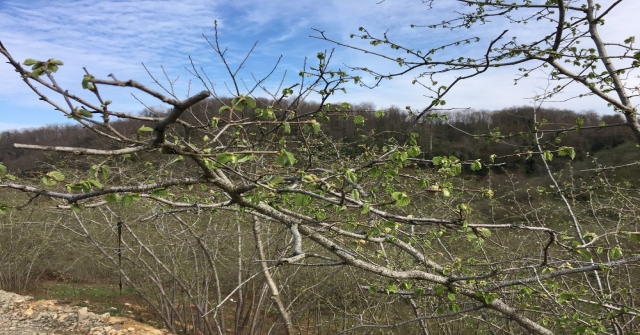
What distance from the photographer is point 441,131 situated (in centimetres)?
539

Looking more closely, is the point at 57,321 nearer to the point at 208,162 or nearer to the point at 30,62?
the point at 208,162

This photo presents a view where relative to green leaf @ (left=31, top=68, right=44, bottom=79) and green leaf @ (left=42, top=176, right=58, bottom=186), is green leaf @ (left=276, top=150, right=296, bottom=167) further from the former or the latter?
green leaf @ (left=42, top=176, right=58, bottom=186)

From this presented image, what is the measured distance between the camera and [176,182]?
189 centimetres

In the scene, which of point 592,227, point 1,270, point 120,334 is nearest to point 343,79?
point 592,227

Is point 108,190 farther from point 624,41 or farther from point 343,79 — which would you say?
Answer: point 624,41

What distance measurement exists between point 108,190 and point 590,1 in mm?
3799

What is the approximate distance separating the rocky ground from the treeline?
3.57 meters

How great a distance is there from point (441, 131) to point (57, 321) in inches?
358

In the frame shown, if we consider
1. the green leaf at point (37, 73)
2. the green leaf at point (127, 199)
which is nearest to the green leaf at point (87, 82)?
the green leaf at point (37, 73)

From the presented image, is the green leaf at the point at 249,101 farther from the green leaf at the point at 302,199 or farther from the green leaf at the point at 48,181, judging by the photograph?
the green leaf at the point at 48,181

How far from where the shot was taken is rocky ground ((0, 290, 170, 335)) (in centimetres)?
816

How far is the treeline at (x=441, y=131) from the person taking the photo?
3.09 meters

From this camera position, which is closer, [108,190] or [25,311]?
[108,190]

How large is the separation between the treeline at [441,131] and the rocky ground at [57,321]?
3572mm
